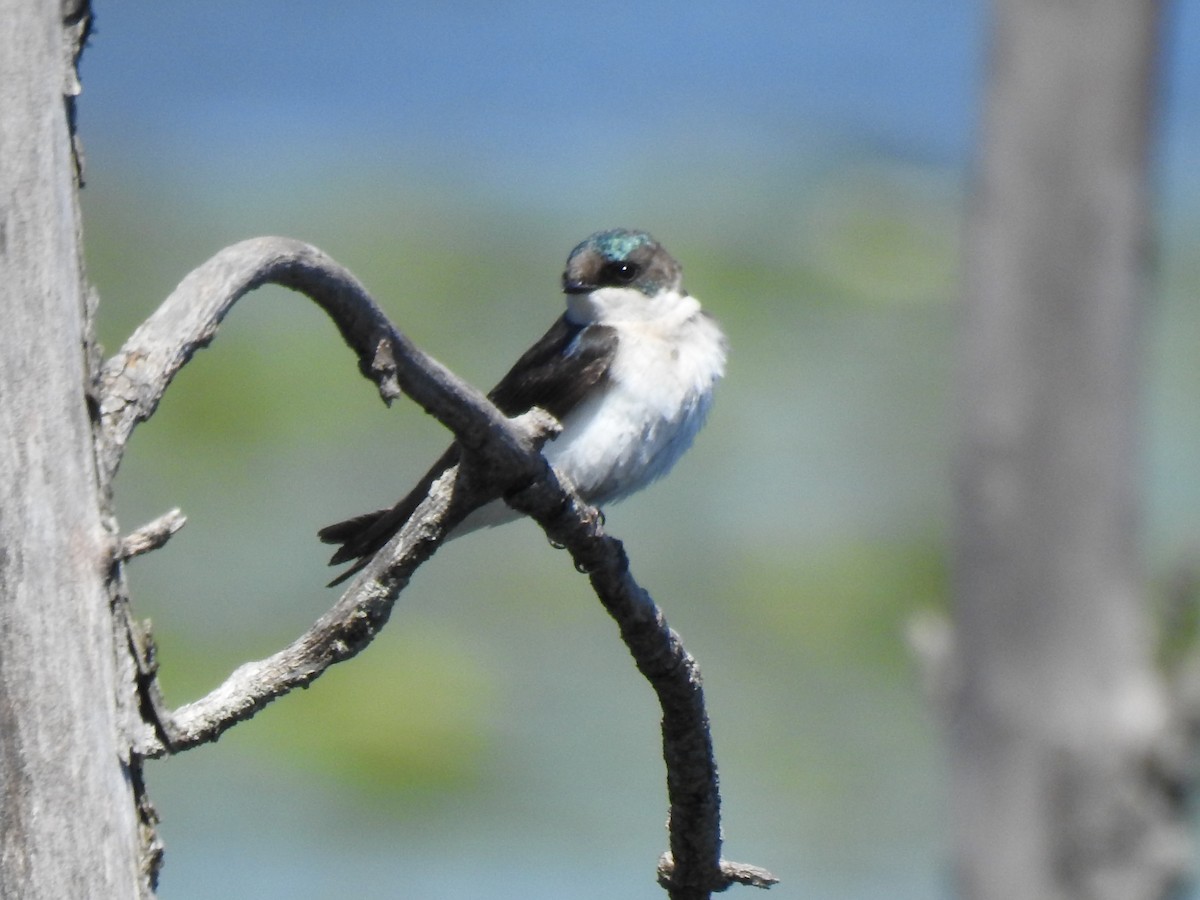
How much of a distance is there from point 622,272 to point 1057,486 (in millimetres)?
920

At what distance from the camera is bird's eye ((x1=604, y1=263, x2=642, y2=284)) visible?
9.71ft

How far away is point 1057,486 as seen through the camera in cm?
316

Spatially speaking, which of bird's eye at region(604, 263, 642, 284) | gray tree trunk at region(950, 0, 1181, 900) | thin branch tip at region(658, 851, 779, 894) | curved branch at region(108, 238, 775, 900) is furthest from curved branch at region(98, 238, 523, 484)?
gray tree trunk at region(950, 0, 1181, 900)

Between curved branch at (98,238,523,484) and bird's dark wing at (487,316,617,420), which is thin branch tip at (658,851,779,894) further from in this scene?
bird's dark wing at (487,316,617,420)

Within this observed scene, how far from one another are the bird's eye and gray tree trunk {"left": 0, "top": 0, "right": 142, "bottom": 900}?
5.61 feet

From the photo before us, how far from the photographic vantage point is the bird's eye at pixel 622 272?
2.96 m

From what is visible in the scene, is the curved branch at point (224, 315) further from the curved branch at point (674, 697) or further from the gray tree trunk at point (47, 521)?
the curved branch at point (674, 697)

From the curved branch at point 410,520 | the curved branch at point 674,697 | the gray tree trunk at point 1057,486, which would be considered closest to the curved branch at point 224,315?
the curved branch at point 410,520

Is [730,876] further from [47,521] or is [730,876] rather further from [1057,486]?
[1057,486]

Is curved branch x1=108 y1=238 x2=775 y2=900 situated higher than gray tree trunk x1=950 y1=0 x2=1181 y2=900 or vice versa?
gray tree trunk x1=950 y1=0 x2=1181 y2=900

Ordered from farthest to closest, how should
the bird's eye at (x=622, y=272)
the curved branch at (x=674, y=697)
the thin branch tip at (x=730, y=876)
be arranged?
the bird's eye at (x=622, y=272) < the thin branch tip at (x=730, y=876) < the curved branch at (x=674, y=697)

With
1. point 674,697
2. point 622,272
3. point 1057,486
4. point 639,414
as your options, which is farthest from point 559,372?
point 1057,486

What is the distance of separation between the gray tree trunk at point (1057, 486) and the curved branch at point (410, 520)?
4.58ft

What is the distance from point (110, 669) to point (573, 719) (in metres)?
8.61
